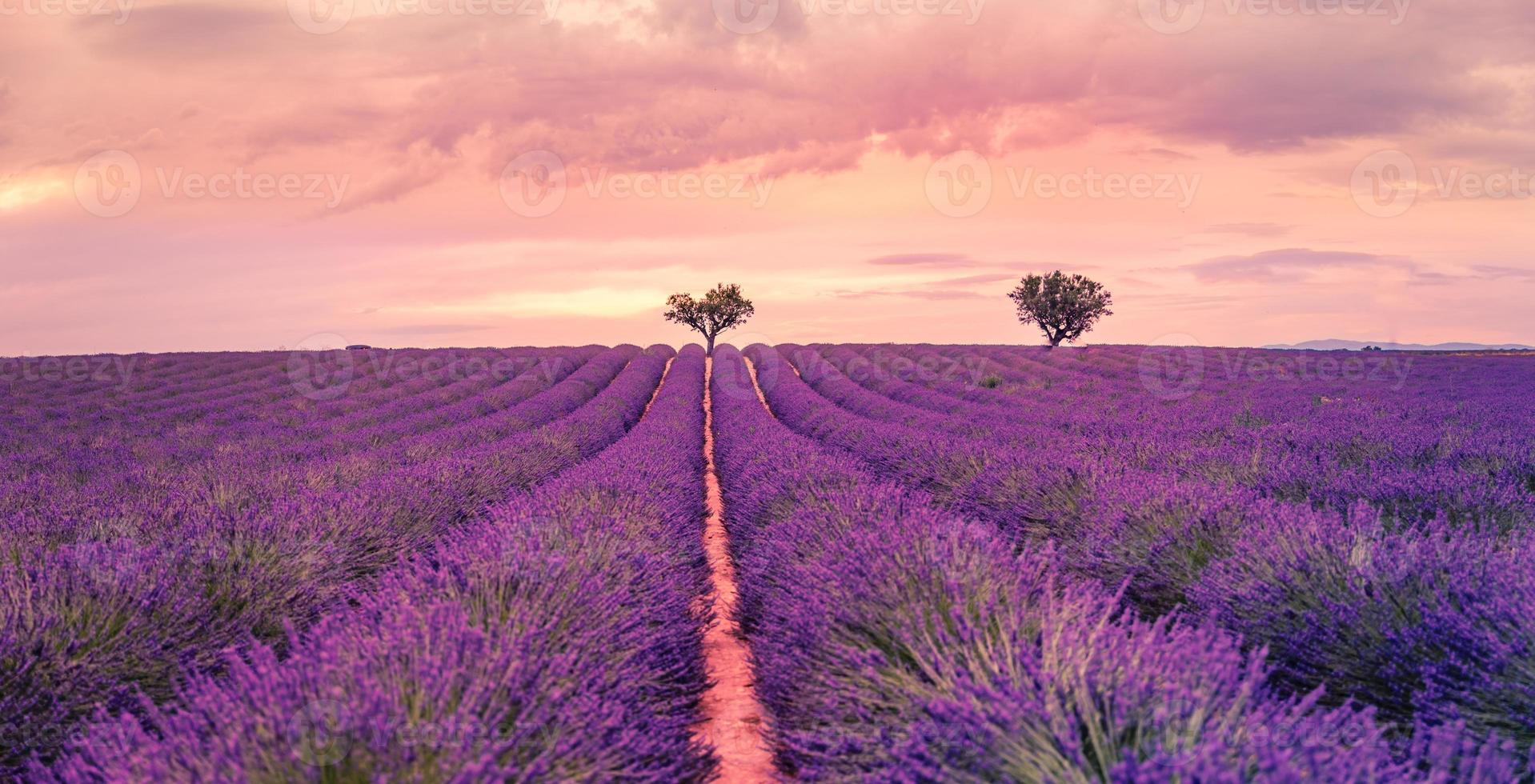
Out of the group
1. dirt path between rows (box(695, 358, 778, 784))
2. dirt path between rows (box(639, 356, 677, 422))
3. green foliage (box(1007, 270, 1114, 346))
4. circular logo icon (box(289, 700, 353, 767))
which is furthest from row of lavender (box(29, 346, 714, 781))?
green foliage (box(1007, 270, 1114, 346))

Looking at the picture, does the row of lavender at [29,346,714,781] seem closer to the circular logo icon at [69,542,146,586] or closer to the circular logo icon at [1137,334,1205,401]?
the circular logo icon at [69,542,146,586]

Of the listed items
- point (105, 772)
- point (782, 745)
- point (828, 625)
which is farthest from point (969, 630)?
point (105, 772)

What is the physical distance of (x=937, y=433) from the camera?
29.9 feet

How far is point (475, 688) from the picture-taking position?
189 cm

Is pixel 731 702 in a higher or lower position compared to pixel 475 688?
lower

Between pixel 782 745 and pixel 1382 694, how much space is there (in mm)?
1960

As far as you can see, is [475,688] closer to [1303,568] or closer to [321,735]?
[321,735]

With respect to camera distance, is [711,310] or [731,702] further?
[711,310]

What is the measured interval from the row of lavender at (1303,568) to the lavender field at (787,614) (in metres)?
0.02

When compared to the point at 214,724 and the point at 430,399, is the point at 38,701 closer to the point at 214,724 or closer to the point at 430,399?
the point at 214,724

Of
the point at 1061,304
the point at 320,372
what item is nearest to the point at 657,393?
the point at 320,372

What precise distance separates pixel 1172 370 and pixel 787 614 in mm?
19931

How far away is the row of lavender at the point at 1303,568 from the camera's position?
8.45 feet

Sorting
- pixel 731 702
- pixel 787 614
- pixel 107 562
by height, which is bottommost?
pixel 731 702
